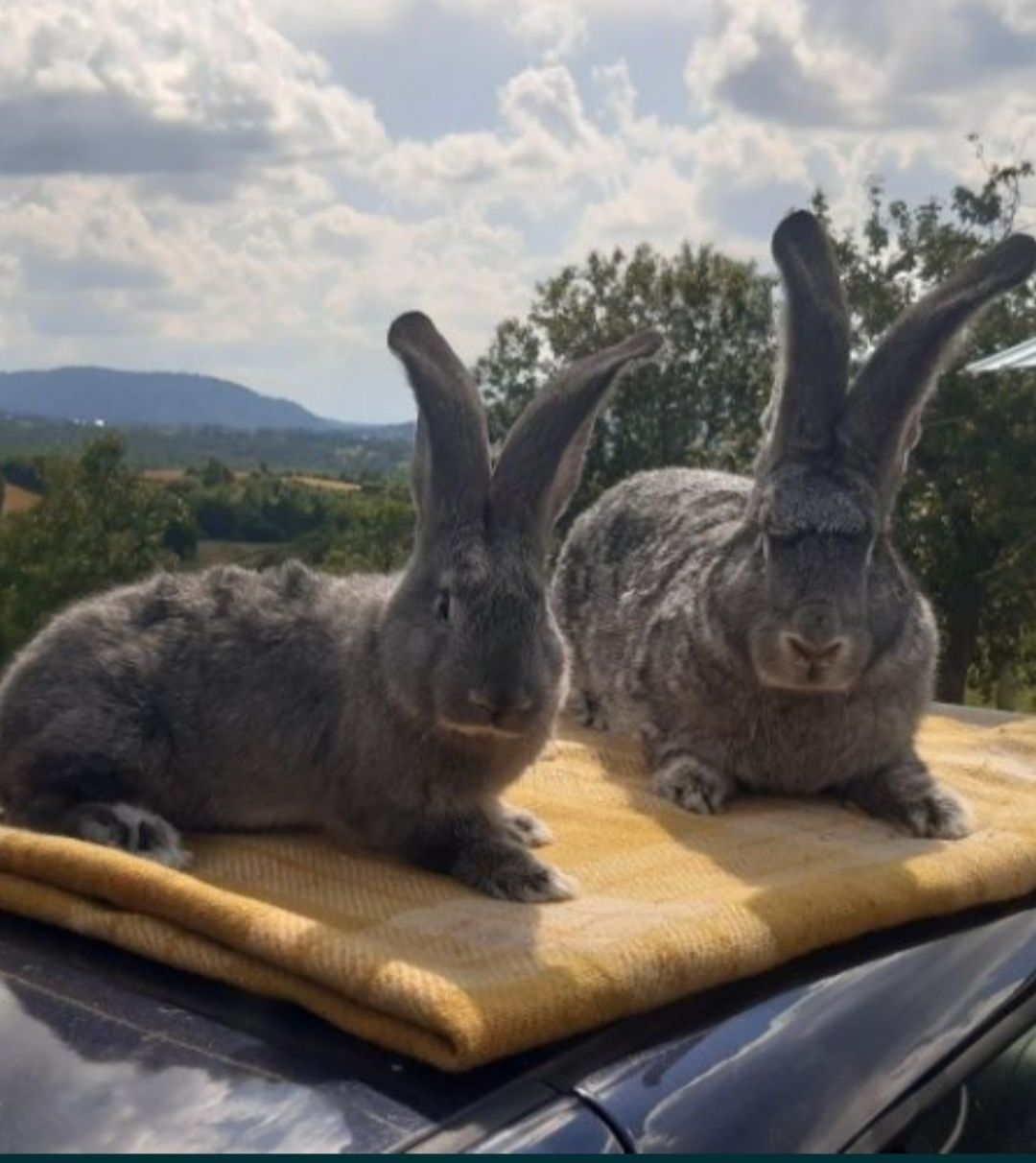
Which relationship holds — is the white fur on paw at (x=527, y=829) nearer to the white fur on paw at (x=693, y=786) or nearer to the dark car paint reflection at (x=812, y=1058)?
the white fur on paw at (x=693, y=786)

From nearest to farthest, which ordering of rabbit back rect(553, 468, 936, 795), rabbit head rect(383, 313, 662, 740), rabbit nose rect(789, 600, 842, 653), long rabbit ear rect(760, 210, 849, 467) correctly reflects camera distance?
rabbit head rect(383, 313, 662, 740) < rabbit nose rect(789, 600, 842, 653) < rabbit back rect(553, 468, 936, 795) < long rabbit ear rect(760, 210, 849, 467)

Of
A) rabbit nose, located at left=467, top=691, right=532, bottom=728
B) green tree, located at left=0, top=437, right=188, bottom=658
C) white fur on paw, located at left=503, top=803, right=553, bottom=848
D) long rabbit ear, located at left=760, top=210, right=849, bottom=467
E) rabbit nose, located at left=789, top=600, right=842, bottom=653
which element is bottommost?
green tree, located at left=0, top=437, right=188, bottom=658

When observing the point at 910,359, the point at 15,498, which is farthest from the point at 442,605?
the point at 15,498

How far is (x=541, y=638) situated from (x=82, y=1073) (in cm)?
170

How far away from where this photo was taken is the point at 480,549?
3.72 m

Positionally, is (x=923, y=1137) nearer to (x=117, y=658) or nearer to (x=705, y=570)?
(x=117, y=658)

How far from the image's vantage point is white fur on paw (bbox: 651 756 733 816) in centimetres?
437

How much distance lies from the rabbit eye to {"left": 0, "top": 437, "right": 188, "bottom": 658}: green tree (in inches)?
343

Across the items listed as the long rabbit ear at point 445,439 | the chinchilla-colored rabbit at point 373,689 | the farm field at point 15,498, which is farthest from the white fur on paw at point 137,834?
the farm field at point 15,498

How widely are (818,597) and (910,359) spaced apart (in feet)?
2.60

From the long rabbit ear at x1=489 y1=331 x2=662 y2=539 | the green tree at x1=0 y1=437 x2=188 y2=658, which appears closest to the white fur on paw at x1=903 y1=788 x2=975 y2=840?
the long rabbit ear at x1=489 y1=331 x2=662 y2=539

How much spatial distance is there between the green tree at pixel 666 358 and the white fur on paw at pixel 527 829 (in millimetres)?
7657

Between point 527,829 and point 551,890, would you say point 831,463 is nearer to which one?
point 527,829

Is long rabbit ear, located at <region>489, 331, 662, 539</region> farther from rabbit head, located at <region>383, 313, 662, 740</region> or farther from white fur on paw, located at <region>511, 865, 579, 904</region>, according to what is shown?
white fur on paw, located at <region>511, 865, 579, 904</region>
